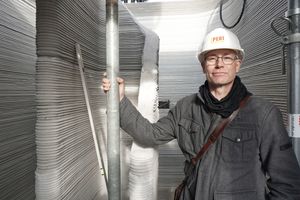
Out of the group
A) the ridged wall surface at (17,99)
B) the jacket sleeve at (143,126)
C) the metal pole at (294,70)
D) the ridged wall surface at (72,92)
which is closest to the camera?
the metal pole at (294,70)

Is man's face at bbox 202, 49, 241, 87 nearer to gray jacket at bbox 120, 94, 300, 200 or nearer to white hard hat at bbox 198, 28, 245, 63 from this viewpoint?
white hard hat at bbox 198, 28, 245, 63

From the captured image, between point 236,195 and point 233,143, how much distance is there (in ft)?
0.76

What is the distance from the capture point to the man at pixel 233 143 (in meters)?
1.12

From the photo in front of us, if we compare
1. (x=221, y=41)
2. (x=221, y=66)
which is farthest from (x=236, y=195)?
(x=221, y=41)

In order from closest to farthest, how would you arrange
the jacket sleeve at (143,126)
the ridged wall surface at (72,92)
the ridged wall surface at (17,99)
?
the ridged wall surface at (72,92), the jacket sleeve at (143,126), the ridged wall surface at (17,99)

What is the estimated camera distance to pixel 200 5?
8.96 feet

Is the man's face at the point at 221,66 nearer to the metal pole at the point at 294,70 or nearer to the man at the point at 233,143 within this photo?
the man at the point at 233,143

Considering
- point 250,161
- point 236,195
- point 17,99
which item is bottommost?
point 236,195

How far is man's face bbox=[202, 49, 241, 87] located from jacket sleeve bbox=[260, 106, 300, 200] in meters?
0.26

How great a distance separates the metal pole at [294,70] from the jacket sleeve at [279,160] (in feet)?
0.15

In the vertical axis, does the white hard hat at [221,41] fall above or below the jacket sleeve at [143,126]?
above

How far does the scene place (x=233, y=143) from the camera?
118cm

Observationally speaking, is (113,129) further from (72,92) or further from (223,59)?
(223,59)

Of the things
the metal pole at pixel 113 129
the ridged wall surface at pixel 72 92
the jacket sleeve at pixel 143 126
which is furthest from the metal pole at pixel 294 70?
the ridged wall surface at pixel 72 92
